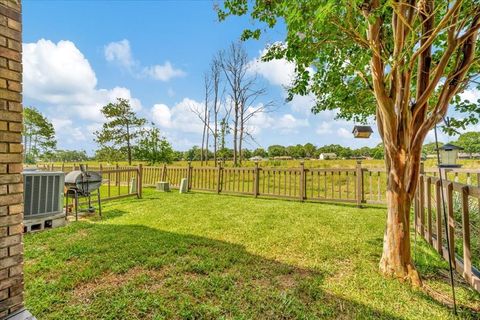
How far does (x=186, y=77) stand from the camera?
16422 millimetres

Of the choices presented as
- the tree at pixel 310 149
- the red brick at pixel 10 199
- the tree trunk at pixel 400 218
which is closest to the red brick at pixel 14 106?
the red brick at pixel 10 199

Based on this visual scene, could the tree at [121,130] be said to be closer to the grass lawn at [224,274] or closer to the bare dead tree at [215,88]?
the bare dead tree at [215,88]

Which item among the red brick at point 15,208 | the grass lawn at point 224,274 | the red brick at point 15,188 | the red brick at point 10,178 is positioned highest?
the red brick at point 10,178

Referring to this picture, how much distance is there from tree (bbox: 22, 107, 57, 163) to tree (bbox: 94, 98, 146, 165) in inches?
164

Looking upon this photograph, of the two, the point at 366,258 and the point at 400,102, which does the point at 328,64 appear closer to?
the point at 400,102

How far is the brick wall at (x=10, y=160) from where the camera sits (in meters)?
1.67

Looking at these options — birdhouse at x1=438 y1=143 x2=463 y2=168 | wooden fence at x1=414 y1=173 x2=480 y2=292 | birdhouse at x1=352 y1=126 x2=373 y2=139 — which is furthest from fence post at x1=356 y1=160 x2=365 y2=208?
wooden fence at x1=414 y1=173 x2=480 y2=292

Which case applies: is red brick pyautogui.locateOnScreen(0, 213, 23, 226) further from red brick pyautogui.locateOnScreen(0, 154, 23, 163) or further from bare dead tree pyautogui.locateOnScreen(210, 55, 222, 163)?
bare dead tree pyautogui.locateOnScreen(210, 55, 222, 163)

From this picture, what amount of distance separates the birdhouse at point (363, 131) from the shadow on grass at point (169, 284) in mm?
4877

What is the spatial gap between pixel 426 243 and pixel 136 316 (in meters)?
4.45

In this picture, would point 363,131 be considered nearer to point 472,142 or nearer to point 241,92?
point 472,142

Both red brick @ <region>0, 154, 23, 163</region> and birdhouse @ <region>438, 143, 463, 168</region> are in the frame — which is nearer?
red brick @ <region>0, 154, 23, 163</region>

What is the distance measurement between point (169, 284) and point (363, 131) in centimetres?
617

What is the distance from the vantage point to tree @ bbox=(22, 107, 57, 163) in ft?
64.0
